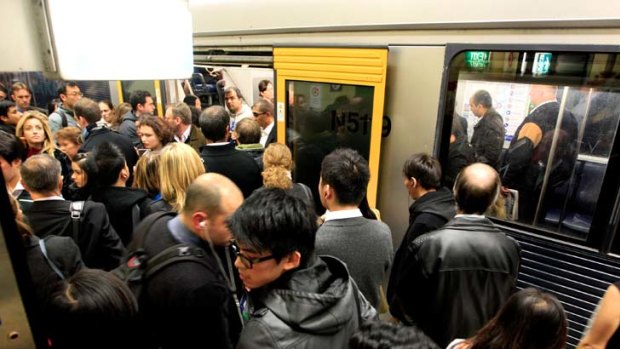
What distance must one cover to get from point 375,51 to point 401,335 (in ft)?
6.39

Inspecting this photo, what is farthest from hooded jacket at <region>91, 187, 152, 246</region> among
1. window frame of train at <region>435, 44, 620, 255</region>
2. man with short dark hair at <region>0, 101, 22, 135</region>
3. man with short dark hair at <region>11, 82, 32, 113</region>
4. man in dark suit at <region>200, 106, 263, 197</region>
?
man with short dark hair at <region>11, 82, 32, 113</region>

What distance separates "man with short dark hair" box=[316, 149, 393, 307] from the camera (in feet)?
5.92

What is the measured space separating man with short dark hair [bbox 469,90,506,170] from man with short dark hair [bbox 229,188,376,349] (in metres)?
1.52

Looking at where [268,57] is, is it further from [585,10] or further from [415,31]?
[585,10]

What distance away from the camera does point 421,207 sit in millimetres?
2156

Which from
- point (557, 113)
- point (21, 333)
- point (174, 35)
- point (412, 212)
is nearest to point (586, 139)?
point (557, 113)

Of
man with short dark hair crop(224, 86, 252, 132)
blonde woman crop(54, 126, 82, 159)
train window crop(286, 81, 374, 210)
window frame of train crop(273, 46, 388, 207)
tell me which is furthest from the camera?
man with short dark hair crop(224, 86, 252, 132)

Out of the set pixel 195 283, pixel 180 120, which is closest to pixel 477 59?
pixel 195 283

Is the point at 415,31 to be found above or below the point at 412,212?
above

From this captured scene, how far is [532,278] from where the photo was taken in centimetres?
220

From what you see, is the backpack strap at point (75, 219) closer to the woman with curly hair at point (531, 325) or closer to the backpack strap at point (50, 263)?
the backpack strap at point (50, 263)

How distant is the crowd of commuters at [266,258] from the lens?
110cm

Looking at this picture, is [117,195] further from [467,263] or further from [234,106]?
[234,106]

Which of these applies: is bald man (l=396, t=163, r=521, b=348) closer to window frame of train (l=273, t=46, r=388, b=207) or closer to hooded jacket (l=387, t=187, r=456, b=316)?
hooded jacket (l=387, t=187, r=456, b=316)
